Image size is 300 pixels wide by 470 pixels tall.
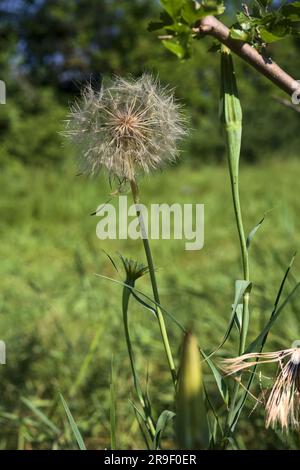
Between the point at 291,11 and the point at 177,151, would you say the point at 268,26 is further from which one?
the point at 177,151

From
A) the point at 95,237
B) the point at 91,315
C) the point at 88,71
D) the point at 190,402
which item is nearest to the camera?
the point at 190,402

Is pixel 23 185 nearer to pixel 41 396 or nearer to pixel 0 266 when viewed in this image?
pixel 0 266

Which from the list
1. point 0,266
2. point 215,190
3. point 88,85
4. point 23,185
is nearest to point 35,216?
point 23,185

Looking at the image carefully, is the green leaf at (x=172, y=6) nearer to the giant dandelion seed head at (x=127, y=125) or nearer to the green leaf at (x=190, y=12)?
the green leaf at (x=190, y=12)

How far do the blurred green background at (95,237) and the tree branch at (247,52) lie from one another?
127 millimetres

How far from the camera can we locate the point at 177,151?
51 cm

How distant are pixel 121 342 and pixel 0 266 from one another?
53.7 inches

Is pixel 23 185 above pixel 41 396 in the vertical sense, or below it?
above

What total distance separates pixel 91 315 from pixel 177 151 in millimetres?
1340

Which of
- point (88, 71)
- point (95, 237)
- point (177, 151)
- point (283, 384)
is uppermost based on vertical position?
point (88, 71)

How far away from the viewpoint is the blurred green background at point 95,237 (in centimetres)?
121

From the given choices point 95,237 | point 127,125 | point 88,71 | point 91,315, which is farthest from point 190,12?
point 88,71

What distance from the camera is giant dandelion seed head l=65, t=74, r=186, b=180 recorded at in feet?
1.64

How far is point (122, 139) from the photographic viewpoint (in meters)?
0.50
